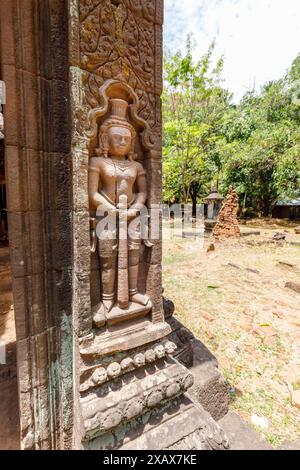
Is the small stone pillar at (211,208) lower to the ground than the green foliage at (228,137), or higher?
lower

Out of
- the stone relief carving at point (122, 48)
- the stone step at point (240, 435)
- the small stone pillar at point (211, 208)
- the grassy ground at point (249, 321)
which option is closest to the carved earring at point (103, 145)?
the stone relief carving at point (122, 48)

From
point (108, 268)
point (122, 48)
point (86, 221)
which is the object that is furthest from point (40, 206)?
point (122, 48)

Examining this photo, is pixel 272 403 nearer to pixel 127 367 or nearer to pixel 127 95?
pixel 127 367

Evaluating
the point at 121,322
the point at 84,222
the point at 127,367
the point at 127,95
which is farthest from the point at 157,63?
the point at 127,367

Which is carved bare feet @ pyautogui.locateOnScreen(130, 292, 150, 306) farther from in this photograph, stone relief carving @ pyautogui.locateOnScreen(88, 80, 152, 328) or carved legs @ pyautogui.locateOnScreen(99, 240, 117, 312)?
carved legs @ pyautogui.locateOnScreen(99, 240, 117, 312)

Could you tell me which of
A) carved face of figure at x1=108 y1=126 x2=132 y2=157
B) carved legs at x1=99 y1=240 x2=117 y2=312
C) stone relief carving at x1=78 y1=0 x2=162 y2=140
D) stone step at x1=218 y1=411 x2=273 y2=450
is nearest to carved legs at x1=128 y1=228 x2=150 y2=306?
carved legs at x1=99 y1=240 x2=117 y2=312

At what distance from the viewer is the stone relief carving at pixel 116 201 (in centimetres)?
167

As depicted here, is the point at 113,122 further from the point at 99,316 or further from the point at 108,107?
the point at 99,316

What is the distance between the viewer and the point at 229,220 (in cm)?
1165

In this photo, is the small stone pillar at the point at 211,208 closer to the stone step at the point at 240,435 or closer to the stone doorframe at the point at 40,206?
the stone step at the point at 240,435

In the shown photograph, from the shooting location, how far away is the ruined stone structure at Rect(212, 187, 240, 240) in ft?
37.8

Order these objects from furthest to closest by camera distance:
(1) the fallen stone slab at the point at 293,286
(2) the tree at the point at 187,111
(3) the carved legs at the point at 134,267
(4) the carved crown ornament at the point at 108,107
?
(2) the tree at the point at 187,111 → (1) the fallen stone slab at the point at 293,286 → (3) the carved legs at the point at 134,267 → (4) the carved crown ornament at the point at 108,107

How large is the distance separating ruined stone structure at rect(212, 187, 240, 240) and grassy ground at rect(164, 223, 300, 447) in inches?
103

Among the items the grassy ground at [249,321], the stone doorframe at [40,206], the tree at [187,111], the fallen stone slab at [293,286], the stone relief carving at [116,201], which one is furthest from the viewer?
the tree at [187,111]
